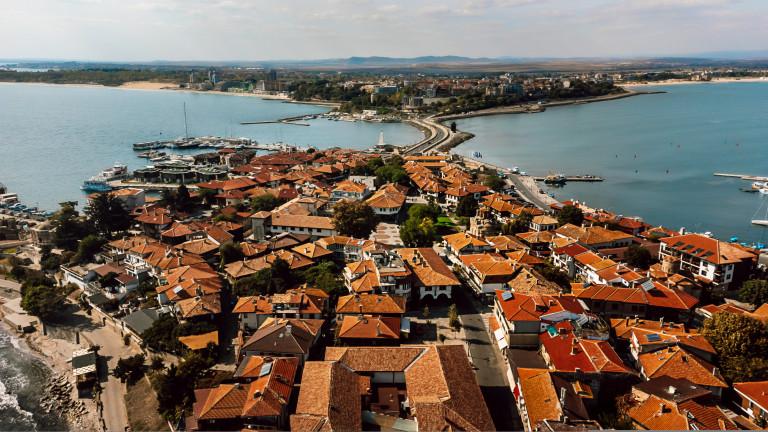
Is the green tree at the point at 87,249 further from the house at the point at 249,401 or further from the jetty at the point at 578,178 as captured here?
the jetty at the point at 578,178

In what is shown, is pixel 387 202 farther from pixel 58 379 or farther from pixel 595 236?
pixel 58 379

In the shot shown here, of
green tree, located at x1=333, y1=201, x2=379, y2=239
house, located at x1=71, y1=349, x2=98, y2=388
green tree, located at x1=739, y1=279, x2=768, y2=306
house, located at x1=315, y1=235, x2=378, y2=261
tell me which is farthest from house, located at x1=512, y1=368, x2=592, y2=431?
green tree, located at x1=333, y1=201, x2=379, y2=239

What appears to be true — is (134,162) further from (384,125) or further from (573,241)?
(573,241)

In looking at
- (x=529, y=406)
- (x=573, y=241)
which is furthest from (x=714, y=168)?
(x=529, y=406)

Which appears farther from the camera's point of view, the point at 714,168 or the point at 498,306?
the point at 714,168

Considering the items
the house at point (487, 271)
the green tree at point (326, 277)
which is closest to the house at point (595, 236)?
the house at point (487, 271)

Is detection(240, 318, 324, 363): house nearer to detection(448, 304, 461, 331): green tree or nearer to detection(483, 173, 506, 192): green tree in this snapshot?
detection(448, 304, 461, 331): green tree
